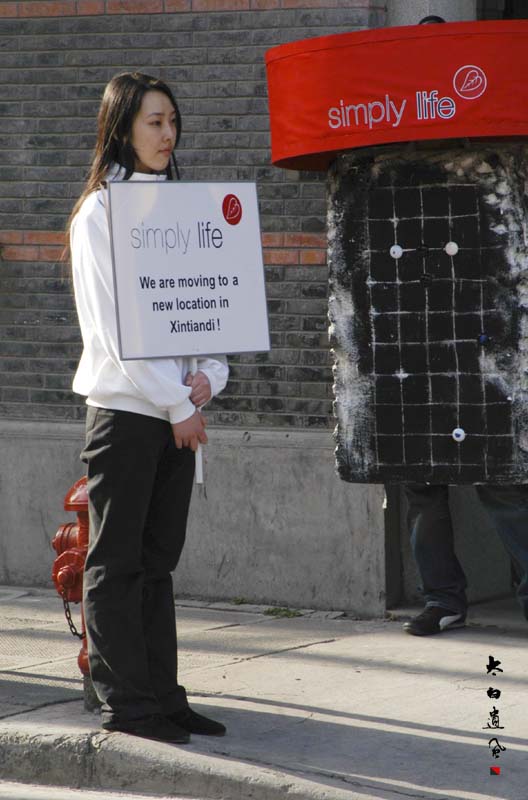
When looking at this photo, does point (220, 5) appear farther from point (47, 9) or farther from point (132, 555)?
point (132, 555)

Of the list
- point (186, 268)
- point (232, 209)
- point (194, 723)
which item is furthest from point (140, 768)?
point (232, 209)

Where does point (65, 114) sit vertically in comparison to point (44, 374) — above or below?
above

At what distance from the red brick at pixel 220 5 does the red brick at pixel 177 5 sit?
34 millimetres

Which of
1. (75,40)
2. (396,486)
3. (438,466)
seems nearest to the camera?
(438,466)

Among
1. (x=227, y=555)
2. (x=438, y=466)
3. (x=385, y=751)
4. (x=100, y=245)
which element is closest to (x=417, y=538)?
(x=438, y=466)

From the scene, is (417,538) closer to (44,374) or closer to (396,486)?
(396,486)

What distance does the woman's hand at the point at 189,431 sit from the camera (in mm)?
4793

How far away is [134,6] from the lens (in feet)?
25.2

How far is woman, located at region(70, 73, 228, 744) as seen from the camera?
4.82 metres

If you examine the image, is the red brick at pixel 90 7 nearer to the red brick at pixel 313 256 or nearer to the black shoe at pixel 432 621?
the red brick at pixel 313 256

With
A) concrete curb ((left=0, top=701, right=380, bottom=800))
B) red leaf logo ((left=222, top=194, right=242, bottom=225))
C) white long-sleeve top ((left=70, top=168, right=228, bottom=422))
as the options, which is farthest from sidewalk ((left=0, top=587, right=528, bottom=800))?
red leaf logo ((left=222, top=194, right=242, bottom=225))

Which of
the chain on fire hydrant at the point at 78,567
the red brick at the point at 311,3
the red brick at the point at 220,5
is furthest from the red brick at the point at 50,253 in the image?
the chain on fire hydrant at the point at 78,567

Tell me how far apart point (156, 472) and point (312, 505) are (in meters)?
2.49

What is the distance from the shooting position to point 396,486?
24.0 feet
